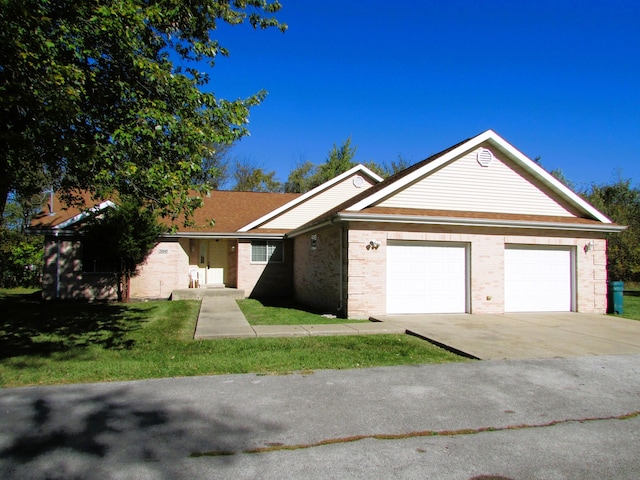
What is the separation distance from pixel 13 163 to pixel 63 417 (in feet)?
17.2

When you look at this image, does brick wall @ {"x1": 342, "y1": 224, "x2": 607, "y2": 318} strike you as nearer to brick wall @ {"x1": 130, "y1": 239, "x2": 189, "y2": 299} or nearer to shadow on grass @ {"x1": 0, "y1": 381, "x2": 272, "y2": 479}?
shadow on grass @ {"x1": 0, "y1": 381, "x2": 272, "y2": 479}

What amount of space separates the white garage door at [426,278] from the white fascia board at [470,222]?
0.79 metres

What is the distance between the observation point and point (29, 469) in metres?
3.63

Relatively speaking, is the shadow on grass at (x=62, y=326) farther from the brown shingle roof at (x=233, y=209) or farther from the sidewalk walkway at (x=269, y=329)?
the brown shingle roof at (x=233, y=209)

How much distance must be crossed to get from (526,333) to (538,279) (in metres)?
4.69

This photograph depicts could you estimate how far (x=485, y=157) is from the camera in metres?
14.2

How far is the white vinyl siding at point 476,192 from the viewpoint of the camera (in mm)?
13734

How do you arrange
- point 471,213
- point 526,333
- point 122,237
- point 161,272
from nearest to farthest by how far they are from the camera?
point 526,333 → point 471,213 → point 122,237 → point 161,272

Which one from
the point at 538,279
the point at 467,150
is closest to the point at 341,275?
the point at 467,150

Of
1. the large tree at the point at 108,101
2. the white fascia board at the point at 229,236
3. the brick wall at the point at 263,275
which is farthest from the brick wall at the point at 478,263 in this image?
the brick wall at the point at 263,275

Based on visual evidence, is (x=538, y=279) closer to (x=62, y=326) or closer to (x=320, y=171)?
(x=62, y=326)

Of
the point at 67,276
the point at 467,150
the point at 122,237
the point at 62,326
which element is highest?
the point at 467,150

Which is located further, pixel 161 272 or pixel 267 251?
pixel 267 251

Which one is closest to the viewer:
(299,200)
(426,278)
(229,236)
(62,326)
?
(62,326)
